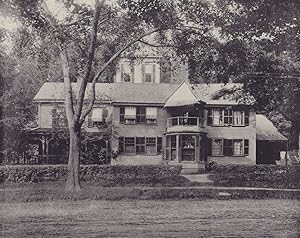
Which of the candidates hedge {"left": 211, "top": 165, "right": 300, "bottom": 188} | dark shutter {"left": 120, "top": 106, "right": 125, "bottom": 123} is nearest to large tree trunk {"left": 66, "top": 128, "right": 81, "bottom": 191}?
hedge {"left": 211, "top": 165, "right": 300, "bottom": 188}

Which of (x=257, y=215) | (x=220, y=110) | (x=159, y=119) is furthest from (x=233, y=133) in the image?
(x=257, y=215)

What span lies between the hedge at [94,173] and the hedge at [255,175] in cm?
371

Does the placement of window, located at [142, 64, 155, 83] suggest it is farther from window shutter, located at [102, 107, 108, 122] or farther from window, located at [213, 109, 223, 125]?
window, located at [213, 109, 223, 125]

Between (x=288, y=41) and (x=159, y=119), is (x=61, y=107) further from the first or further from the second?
(x=288, y=41)

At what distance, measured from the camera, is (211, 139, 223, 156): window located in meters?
41.0

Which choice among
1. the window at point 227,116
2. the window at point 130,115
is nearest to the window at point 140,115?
the window at point 130,115

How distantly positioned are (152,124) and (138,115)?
4.72 feet

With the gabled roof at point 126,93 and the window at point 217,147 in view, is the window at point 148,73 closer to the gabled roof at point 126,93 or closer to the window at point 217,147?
the gabled roof at point 126,93

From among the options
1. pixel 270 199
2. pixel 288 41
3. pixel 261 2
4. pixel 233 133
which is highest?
pixel 261 2

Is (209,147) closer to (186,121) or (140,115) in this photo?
(186,121)

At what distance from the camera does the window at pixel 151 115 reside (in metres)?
41.3

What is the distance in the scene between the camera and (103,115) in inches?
1640

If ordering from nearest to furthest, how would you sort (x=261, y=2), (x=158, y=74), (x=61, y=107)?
(x=261, y=2), (x=61, y=107), (x=158, y=74)

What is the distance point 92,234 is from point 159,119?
3131 centimetres
